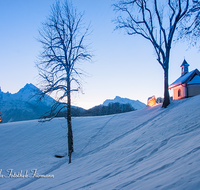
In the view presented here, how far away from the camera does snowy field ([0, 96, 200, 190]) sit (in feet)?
10.3

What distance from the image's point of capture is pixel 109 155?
7.26m

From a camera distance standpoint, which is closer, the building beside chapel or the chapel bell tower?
the building beside chapel

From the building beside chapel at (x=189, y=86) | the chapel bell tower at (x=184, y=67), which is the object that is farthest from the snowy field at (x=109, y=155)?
the chapel bell tower at (x=184, y=67)

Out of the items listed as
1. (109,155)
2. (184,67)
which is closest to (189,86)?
(184,67)

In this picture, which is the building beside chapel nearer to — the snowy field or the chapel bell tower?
the chapel bell tower

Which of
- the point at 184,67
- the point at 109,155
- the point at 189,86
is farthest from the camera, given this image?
the point at 184,67

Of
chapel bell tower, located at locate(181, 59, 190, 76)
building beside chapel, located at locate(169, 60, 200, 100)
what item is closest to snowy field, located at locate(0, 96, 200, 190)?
building beside chapel, located at locate(169, 60, 200, 100)

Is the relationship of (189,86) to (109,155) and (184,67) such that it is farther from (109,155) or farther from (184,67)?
(109,155)

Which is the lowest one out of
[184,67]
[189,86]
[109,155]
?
[109,155]

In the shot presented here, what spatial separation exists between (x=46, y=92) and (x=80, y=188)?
7.27 m

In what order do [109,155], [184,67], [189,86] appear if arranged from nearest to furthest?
[109,155], [189,86], [184,67]

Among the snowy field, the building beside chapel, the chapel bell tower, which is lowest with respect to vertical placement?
the snowy field

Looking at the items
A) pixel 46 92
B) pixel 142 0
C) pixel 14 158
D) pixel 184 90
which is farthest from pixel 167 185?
pixel 184 90

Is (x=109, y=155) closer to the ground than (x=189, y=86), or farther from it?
closer to the ground
